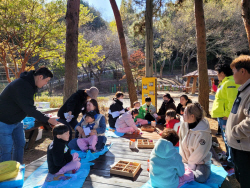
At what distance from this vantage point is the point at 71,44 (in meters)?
5.83

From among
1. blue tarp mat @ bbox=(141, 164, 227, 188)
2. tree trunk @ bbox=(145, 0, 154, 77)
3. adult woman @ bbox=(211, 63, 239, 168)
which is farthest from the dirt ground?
tree trunk @ bbox=(145, 0, 154, 77)

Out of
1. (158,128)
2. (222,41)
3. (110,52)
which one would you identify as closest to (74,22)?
(158,128)

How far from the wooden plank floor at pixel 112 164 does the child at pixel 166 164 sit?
1.36 ft

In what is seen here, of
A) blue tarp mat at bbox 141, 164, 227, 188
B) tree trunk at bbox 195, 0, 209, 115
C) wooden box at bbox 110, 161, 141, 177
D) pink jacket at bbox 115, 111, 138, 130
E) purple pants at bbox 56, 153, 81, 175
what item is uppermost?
tree trunk at bbox 195, 0, 209, 115

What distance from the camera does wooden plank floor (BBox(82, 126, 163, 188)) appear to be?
102 inches

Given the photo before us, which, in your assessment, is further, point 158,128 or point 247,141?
point 158,128

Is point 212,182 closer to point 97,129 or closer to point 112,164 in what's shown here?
point 112,164

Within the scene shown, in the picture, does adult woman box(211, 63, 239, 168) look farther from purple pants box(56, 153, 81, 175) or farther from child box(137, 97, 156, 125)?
child box(137, 97, 156, 125)

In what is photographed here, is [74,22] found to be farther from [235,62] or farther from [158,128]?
[235,62]

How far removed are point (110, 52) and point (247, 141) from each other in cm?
2410

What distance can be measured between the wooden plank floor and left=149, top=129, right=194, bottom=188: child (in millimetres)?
413

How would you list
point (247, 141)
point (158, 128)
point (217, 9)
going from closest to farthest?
1. point (247, 141)
2. point (158, 128)
3. point (217, 9)

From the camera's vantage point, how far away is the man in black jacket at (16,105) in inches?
107

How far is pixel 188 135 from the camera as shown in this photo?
2633 mm
